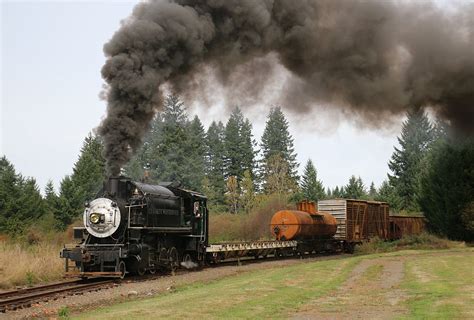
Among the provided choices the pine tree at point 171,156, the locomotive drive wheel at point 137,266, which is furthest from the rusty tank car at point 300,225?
the pine tree at point 171,156

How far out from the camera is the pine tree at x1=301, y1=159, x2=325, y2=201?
246 ft

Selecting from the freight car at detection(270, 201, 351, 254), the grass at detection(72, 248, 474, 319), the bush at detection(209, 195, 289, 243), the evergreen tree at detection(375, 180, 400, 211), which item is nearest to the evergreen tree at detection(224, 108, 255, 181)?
the evergreen tree at detection(375, 180, 400, 211)

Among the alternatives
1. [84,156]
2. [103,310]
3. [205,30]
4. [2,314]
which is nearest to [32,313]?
[2,314]

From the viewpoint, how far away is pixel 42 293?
51.0 feet

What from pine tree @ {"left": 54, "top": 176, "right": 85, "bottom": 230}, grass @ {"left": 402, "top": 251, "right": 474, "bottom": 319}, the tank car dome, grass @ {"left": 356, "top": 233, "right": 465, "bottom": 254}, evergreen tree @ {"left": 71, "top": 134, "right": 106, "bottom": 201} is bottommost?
grass @ {"left": 402, "top": 251, "right": 474, "bottom": 319}

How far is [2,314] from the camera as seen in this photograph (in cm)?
1263

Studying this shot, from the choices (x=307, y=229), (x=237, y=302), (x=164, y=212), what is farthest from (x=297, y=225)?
(x=237, y=302)

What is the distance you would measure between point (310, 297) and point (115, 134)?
9421mm

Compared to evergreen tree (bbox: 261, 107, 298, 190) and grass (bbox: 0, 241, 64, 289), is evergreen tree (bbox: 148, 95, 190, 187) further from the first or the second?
grass (bbox: 0, 241, 64, 289)

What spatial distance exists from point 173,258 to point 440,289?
11.2 metres

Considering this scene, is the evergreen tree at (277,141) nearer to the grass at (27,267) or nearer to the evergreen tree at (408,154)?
the evergreen tree at (408,154)

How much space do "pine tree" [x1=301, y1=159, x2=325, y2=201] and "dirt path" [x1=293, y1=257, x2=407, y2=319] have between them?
53.5 metres

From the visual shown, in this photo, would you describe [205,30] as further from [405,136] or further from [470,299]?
[405,136]

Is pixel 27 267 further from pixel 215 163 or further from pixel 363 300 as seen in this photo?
pixel 215 163
